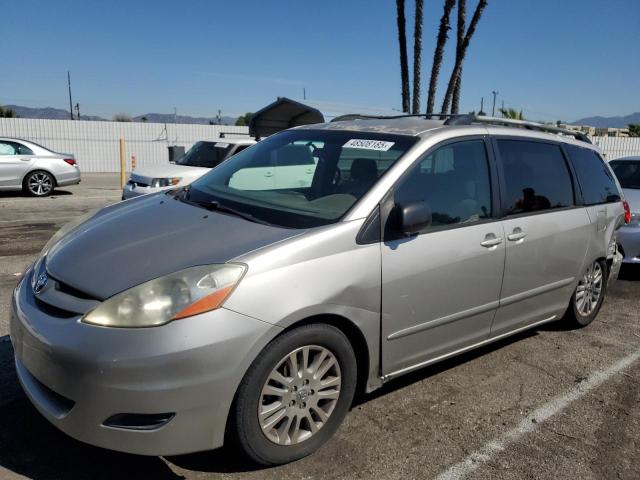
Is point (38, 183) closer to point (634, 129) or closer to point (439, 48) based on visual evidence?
point (439, 48)

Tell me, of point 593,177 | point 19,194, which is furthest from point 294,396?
point 19,194

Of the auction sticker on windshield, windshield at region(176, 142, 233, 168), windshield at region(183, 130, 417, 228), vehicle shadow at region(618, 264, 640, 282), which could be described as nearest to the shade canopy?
windshield at region(176, 142, 233, 168)

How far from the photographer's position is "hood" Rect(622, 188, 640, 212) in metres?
6.74

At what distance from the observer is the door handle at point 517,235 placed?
367cm

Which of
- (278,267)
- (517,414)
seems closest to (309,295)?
(278,267)

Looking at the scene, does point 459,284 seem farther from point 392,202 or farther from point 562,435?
point 562,435

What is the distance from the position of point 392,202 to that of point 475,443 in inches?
54.8

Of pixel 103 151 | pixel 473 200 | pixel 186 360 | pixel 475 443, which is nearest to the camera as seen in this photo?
pixel 186 360

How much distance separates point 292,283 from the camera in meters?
2.56

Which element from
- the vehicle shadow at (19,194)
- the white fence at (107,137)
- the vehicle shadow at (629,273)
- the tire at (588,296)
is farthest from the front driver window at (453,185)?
the white fence at (107,137)

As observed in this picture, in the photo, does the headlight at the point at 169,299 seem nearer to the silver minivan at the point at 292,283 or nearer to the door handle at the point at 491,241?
the silver minivan at the point at 292,283

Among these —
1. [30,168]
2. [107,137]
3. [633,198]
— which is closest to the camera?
[633,198]

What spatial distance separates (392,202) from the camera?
10.0 ft

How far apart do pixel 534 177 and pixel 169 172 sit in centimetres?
721
